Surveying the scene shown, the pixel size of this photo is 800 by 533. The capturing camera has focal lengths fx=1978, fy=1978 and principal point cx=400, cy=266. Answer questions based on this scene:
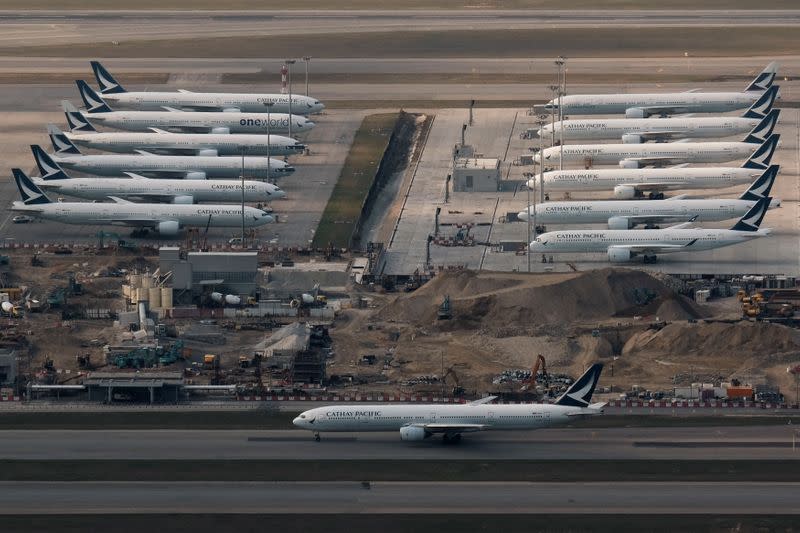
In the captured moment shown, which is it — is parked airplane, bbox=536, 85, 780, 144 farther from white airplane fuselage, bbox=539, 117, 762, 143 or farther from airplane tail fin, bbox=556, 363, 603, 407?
airplane tail fin, bbox=556, 363, 603, 407

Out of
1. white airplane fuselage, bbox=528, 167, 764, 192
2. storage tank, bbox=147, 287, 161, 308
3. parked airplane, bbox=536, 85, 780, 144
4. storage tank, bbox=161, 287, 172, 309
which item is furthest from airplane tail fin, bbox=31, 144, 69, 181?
parked airplane, bbox=536, 85, 780, 144

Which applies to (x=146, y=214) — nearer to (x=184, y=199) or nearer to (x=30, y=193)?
(x=184, y=199)

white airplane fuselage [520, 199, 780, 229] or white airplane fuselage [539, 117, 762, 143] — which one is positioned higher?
white airplane fuselage [539, 117, 762, 143]

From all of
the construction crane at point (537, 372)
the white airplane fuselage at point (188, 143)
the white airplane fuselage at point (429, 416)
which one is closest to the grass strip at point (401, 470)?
the white airplane fuselage at point (429, 416)

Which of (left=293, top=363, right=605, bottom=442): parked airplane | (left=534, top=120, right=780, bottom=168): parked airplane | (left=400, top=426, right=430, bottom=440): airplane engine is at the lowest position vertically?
(left=400, top=426, right=430, bottom=440): airplane engine

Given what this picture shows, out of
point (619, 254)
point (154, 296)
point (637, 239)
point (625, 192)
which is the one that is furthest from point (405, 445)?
point (625, 192)

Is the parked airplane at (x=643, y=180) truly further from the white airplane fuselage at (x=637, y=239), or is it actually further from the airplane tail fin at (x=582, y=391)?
the airplane tail fin at (x=582, y=391)

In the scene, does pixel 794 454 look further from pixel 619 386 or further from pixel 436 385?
pixel 436 385
